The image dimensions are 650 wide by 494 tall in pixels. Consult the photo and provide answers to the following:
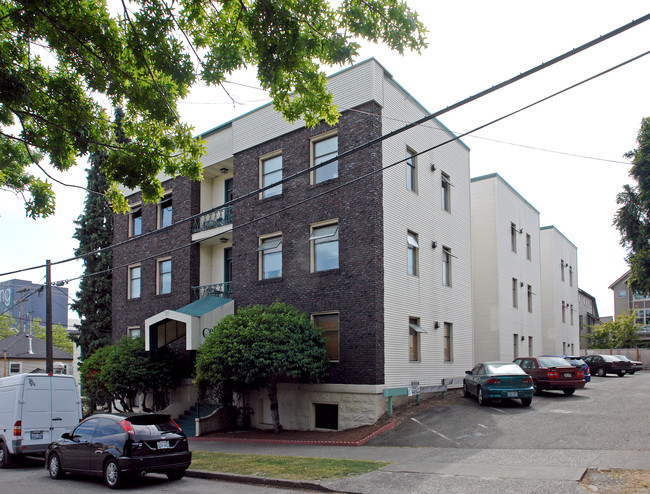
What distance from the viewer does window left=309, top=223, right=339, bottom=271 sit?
19781 millimetres

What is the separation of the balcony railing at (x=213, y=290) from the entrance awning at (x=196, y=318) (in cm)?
76

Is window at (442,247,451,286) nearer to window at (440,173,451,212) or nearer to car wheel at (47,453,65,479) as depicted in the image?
window at (440,173,451,212)

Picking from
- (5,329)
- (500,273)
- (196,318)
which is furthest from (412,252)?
(5,329)

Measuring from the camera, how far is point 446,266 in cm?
2361

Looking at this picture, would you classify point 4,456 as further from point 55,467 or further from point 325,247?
point 325,247

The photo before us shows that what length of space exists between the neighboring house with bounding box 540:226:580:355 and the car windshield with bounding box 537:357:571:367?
17914mm

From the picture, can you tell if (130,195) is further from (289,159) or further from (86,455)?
(86,455)

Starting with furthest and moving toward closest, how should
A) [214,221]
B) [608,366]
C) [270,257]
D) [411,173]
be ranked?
[608,366] → [214,221] → [270,257] → [411,173]

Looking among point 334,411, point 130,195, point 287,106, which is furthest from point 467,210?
point 287,106

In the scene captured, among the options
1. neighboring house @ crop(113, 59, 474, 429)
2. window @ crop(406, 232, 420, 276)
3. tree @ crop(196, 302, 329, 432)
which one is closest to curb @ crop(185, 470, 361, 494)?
tree @ crop(196, 302, 329, 432)

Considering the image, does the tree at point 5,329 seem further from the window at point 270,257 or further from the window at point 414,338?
the window at point 414,338

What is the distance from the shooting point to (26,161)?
38.3ft

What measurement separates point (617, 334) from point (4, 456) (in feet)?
188

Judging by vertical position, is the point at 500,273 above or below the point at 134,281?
above
